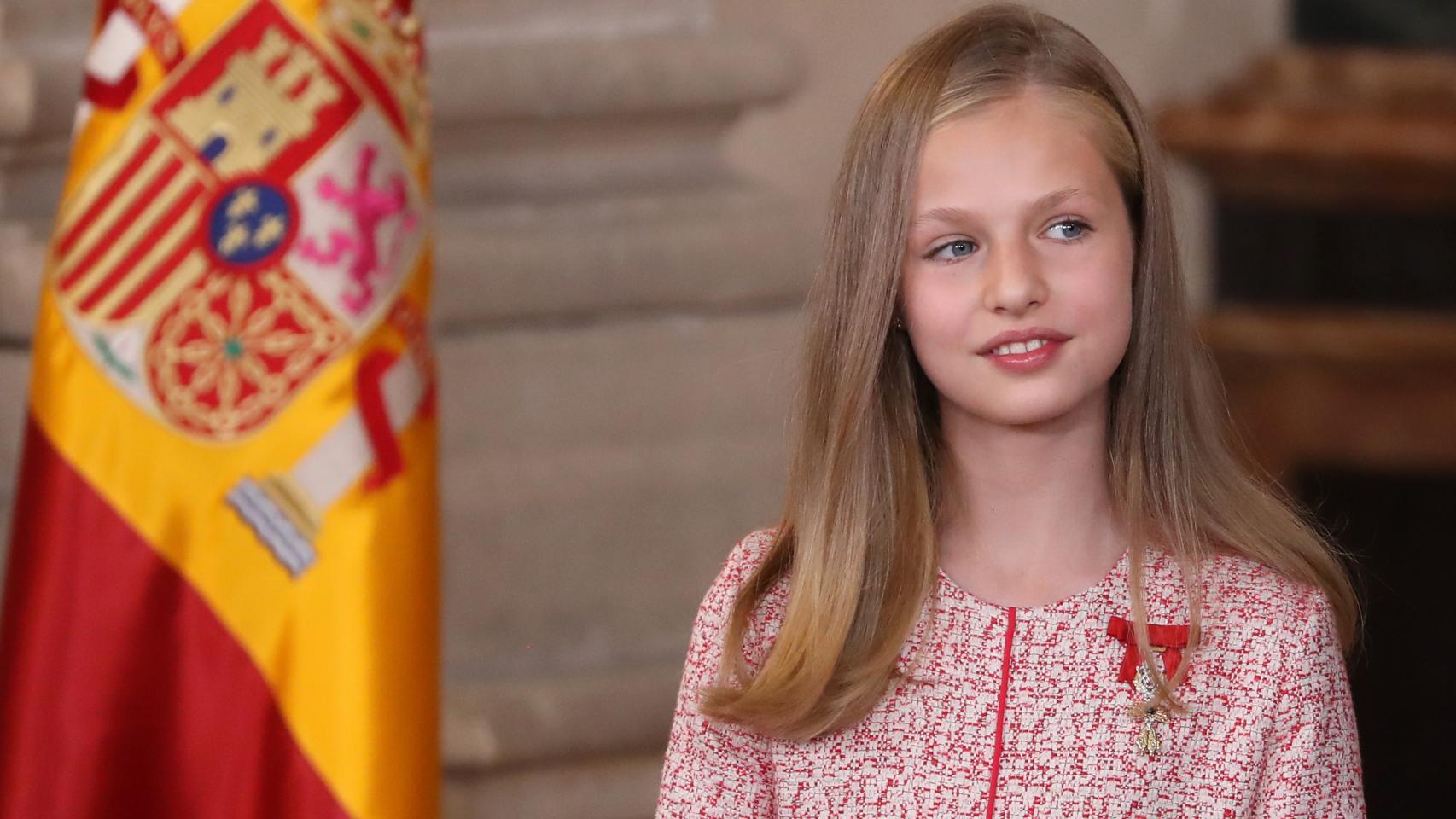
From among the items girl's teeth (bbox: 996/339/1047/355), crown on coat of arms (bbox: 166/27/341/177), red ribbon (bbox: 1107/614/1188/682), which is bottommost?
red ribbon (bbox: 1107/614/1188/682)

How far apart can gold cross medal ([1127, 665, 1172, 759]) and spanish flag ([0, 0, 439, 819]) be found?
1.87ft

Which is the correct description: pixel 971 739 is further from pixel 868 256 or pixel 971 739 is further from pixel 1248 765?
pixel 868 256

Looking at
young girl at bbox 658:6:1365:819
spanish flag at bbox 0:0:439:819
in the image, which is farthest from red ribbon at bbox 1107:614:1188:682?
spanish flag at bbox 0:0:439:819

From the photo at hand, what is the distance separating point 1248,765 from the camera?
3.41ft

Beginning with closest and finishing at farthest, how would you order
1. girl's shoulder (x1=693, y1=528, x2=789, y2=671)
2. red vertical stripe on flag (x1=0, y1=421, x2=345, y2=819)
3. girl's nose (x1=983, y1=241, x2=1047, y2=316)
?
girl's nose (x1=983, y1=241, x2=1047, y2=316)
girl's shoulder (x1=693, y1=528, x2=789, y2=671)
red vertical stripe on flag (x1=0, y1=421, x2=345, y2=819)

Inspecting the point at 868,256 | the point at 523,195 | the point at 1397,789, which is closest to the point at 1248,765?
the point at 868,256

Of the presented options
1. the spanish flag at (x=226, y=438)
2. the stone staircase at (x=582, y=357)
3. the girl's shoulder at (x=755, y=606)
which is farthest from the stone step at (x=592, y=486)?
the girl's shoulder at (x=755, y=606)

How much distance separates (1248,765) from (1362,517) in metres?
1.97

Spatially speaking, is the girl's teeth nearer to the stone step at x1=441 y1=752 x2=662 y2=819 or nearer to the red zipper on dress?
the red zipper on dress

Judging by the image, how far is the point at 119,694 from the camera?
4.52 ft

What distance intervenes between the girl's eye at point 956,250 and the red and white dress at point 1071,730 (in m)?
0.19

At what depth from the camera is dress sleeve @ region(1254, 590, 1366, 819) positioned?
1035 mm

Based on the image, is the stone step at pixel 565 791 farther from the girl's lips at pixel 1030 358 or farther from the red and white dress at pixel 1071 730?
the girl's lips at pixel 1030 358

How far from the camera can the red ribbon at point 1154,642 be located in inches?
41.8
